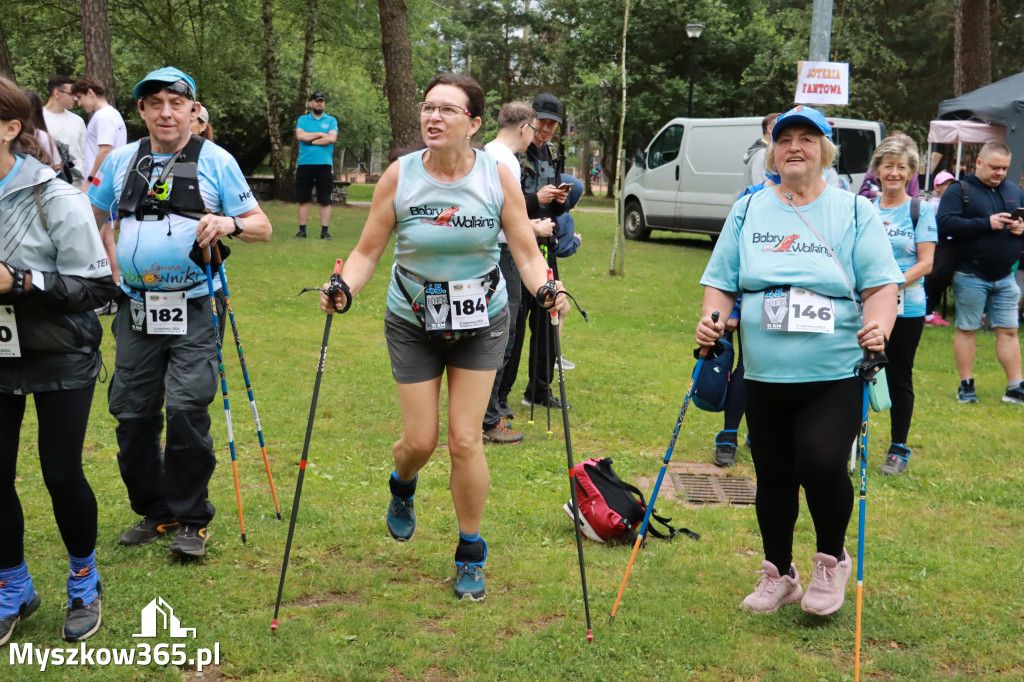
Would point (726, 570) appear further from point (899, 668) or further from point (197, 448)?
point (197, 448)

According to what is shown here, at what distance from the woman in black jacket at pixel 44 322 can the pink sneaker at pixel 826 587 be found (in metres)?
2.86

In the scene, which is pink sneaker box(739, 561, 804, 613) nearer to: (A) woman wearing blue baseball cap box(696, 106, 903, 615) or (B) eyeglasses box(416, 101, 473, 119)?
(A) woman wearing blue baseball cap box(696, 106, 903, 615)

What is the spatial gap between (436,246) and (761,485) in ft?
5.55

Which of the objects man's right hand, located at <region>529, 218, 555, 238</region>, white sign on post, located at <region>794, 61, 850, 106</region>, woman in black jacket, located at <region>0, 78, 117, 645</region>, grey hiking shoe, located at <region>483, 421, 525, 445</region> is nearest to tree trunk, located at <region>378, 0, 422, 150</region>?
white sign on post, located at <region>794, 61, 850, 106</region>

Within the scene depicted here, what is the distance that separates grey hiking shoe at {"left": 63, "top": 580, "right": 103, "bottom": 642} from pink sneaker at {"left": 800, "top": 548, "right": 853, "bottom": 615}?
9.32 ft

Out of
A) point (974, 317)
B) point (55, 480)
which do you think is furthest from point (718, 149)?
point (55, 480)

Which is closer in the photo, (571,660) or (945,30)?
(571,660)

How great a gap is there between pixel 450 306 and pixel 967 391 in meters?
6.04

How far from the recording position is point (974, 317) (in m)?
8.05

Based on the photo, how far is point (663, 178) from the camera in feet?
66.5

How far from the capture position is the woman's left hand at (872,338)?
359 centimetres

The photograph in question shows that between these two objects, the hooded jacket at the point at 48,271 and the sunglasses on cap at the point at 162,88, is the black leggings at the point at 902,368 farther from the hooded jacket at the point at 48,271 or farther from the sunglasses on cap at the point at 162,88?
the hooded jacket at the point at 48,271

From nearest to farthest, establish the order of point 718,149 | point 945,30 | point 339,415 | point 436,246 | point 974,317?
1. point 436,246
2. point 339,415
3. point 974,317
4. point 718,149
5. point 945,30

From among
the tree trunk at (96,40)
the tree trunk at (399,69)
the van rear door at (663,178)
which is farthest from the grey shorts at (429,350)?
the van rear door at (663,178)
